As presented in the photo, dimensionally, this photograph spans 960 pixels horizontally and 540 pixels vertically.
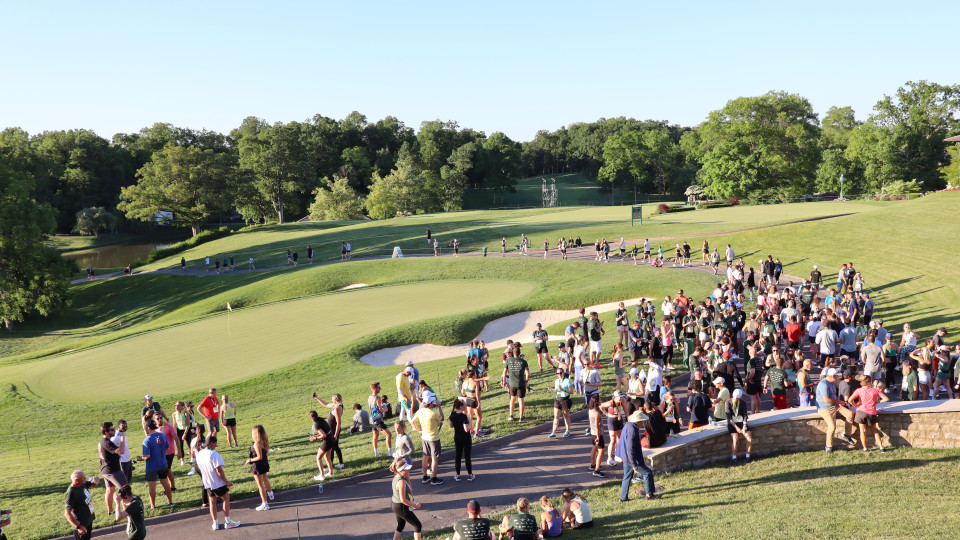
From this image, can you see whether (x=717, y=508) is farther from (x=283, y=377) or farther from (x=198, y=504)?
(x=283, y=377)

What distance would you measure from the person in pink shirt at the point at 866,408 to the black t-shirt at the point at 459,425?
26.3 ft

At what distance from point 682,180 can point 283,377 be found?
106137 mm

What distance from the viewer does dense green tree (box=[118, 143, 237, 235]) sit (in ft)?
257

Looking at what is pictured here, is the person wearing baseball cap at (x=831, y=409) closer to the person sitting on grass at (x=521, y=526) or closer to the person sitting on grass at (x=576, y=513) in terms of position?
the person sitting on grass at (x=576, y=513)

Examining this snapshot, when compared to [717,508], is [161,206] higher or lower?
higher

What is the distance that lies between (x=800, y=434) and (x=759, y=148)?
73965 mm

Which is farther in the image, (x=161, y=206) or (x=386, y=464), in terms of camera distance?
(x=161, y=206)

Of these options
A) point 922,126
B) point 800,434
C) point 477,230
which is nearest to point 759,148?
point 922,126

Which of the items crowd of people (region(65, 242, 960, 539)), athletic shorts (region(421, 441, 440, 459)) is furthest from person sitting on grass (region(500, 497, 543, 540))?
athletic shorts (region(421, 441, 440, 459))

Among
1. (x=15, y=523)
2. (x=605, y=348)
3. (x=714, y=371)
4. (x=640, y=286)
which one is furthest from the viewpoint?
(x=640, y=286)

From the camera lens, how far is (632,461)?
38.2 ft

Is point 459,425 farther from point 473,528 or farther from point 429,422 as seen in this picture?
point 473,528

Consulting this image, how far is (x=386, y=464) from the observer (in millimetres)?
13898

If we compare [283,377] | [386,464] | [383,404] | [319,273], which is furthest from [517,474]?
[319,273]
